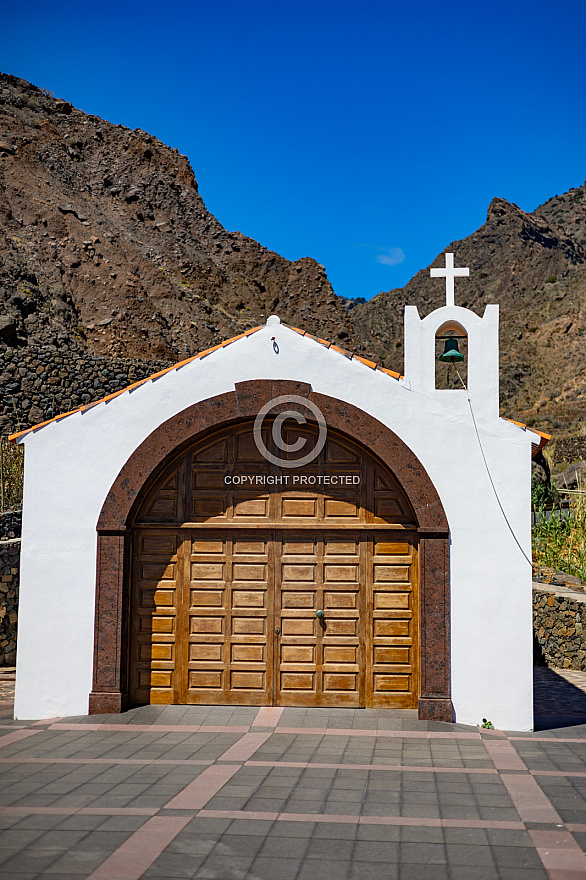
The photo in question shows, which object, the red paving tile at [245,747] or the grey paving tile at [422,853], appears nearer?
the grey paving tile at [422,853]

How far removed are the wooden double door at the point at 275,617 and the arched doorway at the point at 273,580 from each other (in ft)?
0.04

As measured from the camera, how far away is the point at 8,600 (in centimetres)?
1359

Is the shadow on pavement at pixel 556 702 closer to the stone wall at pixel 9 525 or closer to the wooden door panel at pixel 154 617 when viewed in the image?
the wooden door panel at pixel 154 617

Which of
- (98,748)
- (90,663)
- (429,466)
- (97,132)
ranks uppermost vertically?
(97,132)

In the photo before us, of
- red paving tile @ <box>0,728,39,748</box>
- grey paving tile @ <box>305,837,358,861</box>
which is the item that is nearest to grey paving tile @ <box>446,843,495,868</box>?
grey paving tile @ <box>305,837,358,861</box>

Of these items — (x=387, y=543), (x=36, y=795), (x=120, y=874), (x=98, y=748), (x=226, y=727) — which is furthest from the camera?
(x=387, y=543)

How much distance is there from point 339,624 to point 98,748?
3.03m

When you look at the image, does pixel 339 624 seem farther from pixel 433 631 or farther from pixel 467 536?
pixel 467 536

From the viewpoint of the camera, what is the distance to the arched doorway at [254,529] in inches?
344

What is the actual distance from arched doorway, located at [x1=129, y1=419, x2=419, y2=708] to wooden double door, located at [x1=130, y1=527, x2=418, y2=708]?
0.01 m

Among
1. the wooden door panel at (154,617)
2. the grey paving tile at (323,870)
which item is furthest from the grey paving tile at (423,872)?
the wooden door panel at (154,617)

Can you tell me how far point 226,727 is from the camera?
8734mm

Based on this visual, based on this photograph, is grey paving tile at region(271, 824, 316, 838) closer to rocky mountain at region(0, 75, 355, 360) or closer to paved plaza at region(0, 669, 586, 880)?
paved plaza at region(0, 669, 586, 880)

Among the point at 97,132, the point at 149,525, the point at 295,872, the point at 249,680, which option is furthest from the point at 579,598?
the point at 97,132
